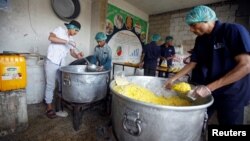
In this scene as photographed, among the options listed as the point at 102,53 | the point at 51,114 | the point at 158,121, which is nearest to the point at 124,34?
the point at 102,53

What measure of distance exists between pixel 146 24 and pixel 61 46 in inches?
176

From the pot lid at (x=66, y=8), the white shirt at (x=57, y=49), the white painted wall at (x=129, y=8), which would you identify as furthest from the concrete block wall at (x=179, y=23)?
the white shirt at (x=57, y=49)

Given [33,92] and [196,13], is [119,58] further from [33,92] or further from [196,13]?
[196,13]

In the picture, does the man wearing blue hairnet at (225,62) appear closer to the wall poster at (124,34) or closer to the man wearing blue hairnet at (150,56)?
the man wearing blue hairnet at (150,56)

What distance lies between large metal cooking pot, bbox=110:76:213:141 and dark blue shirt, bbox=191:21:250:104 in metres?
0.45

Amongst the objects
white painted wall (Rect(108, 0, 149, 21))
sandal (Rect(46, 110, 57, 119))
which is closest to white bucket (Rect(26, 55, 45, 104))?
sandal (Rect(46, 110, 57, 119))

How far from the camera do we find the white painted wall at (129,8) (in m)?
4.61

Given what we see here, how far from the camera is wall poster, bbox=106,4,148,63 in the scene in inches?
179

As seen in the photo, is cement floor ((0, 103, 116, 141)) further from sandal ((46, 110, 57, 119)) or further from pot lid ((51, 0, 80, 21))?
pot lid ((51, 0, 80, 21))

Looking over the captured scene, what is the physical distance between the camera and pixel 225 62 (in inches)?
46.0

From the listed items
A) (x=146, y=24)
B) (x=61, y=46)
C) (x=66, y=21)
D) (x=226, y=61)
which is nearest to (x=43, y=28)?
(x=66, y=21)

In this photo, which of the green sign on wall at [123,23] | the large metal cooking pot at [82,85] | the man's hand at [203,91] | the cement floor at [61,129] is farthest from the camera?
the green sign on wall at [123,23]

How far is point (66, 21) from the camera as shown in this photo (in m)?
3.52

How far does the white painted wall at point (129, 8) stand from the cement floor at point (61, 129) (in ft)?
10.9
